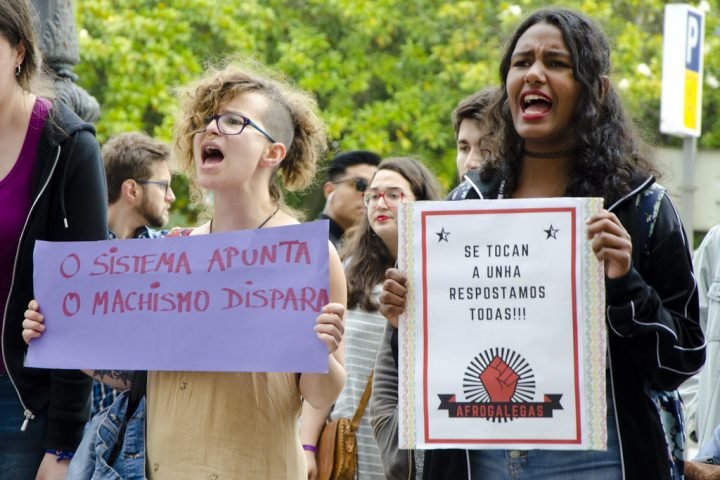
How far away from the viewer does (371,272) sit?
A: 222 inches

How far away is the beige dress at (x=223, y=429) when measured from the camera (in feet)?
11.3

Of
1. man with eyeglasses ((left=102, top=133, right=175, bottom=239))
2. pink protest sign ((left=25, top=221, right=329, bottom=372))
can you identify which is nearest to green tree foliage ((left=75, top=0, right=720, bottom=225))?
man with eyeglasses ((left=102, top=133, right=175, bottom=239))

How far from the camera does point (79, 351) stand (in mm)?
3590

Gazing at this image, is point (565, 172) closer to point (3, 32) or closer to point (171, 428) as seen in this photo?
point (171, 428)

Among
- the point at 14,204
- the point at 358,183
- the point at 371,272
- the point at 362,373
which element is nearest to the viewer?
the point at 14,204

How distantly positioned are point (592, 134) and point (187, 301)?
1.18 meters

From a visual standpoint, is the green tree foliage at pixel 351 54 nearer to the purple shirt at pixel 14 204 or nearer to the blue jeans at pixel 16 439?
the purple shirt at pixel 14 204

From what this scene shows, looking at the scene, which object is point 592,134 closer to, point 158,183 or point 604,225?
point 604,225

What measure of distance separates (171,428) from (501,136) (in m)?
1.21

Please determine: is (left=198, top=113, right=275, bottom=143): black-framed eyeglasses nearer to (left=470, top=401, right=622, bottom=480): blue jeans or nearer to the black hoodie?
the black hoodie

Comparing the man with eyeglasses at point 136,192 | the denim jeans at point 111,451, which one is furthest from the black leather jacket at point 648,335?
the man with eyeglasses at point 136,192

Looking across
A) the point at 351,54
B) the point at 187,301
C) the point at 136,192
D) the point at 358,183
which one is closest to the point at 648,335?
the point at 187,301

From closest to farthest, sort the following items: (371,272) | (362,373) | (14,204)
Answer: (14,204)
(362,373)
(371,272)

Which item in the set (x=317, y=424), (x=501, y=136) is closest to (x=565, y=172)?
(x=501, y=136)
